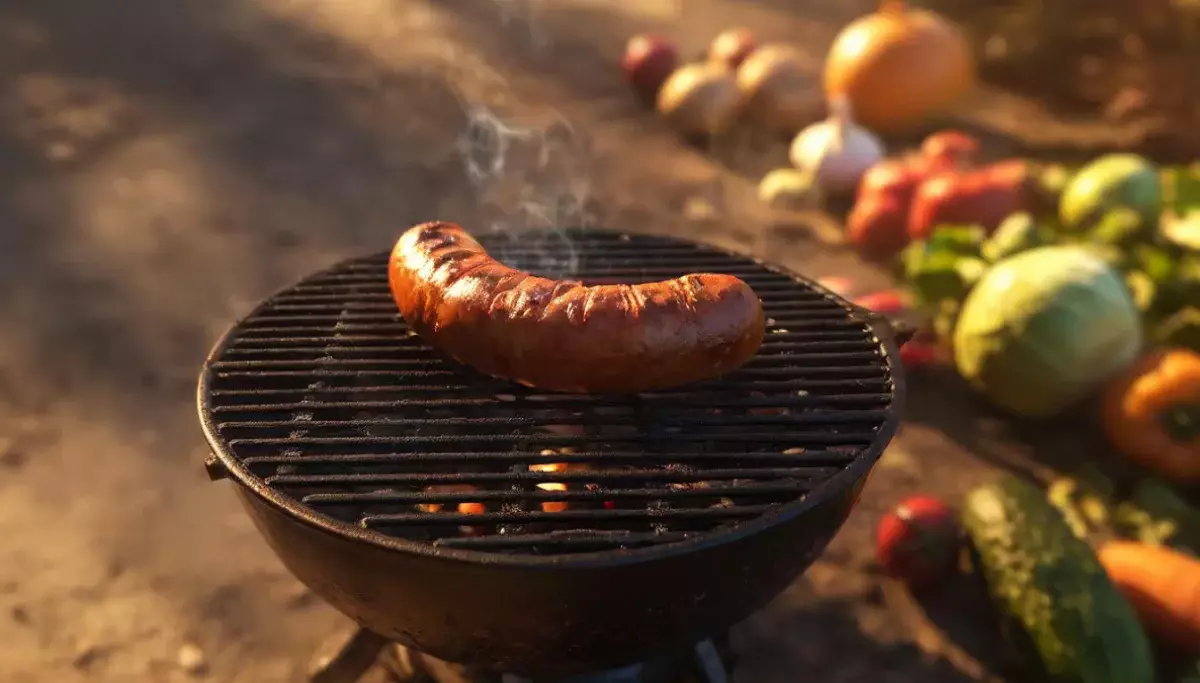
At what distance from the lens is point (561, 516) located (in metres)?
1.68

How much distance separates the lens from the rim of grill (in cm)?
169

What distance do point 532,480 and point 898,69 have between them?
6193 millimetres

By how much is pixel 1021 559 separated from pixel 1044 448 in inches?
52.5

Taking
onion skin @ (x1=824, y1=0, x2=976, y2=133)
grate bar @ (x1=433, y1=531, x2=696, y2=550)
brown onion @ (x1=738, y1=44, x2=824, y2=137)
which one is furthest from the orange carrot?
onion skin @ (x1=824, y1=0, x2=976, y2=133)

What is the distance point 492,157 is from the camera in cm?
665

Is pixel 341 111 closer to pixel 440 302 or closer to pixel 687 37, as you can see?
pixel 687 37

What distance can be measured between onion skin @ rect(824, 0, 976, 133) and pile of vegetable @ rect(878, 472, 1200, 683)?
4391 mm

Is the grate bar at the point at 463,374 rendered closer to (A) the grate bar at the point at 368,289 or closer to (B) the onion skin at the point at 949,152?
(A) the grate bar at the point at 368,289

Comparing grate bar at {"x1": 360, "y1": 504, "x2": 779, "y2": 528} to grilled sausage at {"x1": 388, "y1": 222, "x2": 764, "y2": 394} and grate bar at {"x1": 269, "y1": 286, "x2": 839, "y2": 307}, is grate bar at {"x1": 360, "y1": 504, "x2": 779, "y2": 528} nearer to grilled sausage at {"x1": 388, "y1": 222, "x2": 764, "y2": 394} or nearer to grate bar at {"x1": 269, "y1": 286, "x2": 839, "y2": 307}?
grilled sausage at {"x1": 388, "y1": 222, "x2": 764, "y2": 394}

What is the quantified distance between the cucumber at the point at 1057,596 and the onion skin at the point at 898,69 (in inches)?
188

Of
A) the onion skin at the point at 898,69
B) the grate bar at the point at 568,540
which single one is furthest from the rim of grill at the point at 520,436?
the onion skin at the point at 898,69

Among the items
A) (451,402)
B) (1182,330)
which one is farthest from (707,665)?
(1182,330)

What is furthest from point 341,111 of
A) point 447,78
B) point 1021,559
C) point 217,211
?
point 1021,559

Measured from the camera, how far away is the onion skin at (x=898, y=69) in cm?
684
